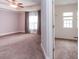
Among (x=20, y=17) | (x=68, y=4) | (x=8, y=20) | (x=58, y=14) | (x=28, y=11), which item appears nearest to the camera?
(x=68, y=4)

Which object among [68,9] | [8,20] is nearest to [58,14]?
[68,9]

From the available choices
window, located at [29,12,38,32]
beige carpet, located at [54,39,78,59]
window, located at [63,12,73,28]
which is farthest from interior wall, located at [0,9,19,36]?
beige carpet, located at [54,39,78,59]

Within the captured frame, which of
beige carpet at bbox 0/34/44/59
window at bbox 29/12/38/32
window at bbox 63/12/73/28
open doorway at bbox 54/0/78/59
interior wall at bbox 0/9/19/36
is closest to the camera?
beige carpet at bbox 0/34/44/59

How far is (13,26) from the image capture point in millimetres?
9641

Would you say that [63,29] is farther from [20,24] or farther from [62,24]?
[20,24]

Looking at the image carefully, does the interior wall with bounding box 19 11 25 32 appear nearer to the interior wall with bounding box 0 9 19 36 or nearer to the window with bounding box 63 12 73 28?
the interior wall with bounding box 0 9 19 36

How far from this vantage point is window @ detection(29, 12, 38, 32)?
9329mm

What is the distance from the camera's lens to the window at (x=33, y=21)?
30.6 ft

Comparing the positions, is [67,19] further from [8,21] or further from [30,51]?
[8,21]

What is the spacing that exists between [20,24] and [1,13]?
108 inches

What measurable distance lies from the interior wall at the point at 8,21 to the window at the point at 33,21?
1585mm

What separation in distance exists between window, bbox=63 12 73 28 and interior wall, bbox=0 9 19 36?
510cm

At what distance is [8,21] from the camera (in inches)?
350

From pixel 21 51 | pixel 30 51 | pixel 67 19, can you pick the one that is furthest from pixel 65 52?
pixel 67 19
